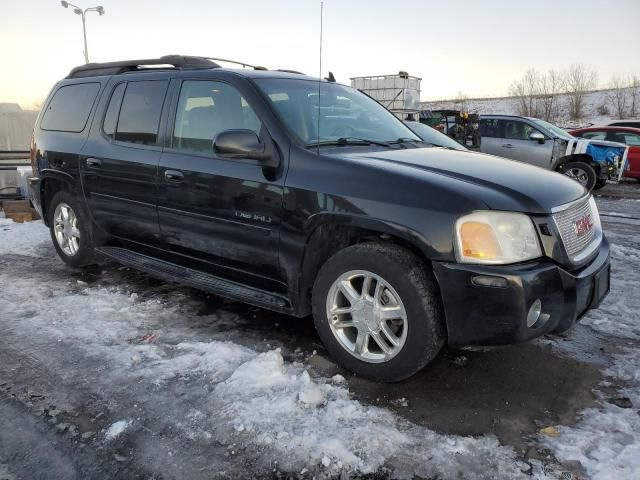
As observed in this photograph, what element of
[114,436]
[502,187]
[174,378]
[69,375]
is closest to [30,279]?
[69,375]

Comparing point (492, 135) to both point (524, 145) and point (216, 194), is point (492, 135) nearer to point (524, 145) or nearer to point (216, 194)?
point (524, 145)

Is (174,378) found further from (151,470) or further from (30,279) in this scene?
(30,279)

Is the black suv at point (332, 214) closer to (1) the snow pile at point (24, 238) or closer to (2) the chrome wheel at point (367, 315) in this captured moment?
(2) the chrome wheel at point (367, 315)

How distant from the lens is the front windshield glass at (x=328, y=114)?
3258 mm

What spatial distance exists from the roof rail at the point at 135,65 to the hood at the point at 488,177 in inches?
68.9

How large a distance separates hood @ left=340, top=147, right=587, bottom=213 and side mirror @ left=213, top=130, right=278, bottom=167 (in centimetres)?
48

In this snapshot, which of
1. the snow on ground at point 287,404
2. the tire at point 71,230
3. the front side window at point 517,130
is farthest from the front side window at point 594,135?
the tire at point 71,230

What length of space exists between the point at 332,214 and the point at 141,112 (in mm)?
2121

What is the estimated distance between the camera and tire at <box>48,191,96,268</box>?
4.58 meters

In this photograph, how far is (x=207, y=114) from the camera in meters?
3.54

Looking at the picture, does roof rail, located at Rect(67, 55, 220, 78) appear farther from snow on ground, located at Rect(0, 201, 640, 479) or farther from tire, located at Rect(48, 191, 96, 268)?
snow on ground, located at Rect(0, 201, 640, 479)

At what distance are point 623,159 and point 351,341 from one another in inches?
441

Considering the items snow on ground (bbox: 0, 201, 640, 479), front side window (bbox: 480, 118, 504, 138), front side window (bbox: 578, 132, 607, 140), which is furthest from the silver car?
snow on ground (bbox: 0, 201, 640, 479)

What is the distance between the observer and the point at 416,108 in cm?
2134
